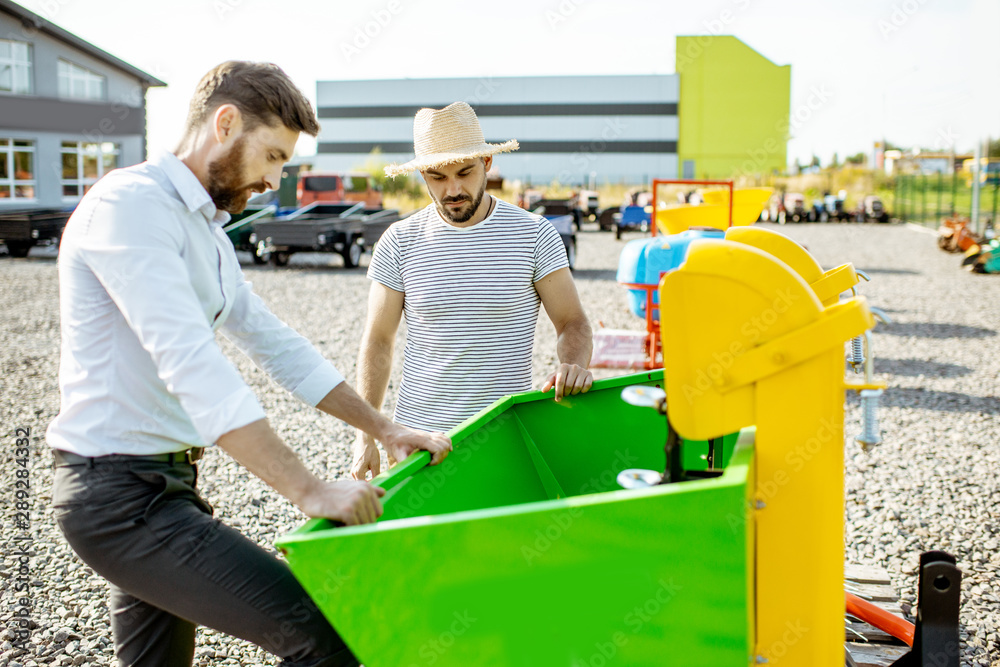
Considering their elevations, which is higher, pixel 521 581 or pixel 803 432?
pixel 803 432

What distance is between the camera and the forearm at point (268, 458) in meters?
1.41

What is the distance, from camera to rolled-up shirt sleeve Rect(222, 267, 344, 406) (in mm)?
1934

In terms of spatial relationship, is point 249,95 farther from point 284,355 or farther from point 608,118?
point 608,118

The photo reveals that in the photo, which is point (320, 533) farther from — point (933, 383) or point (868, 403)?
point (933, 383)

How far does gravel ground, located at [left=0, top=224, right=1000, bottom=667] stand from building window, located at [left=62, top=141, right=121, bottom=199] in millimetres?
13878

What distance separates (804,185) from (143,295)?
143 ft

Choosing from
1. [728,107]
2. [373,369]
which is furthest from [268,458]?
[728,107]

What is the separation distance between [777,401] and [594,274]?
46.1ft

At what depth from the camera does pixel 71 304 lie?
150 centimetres

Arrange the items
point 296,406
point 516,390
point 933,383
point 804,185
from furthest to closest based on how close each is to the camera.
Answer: point 804,185
point 933,383
point 296,406
point 516,390

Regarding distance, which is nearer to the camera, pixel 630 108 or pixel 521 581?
pixel 521 581

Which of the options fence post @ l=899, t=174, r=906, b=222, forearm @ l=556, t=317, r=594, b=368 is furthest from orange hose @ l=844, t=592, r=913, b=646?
fence post @ l=899, t=174, r=906, b=222

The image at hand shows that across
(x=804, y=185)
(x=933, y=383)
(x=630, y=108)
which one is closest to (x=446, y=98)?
(x=630, y=108)

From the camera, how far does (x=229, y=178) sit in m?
1.59
